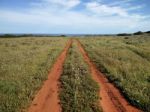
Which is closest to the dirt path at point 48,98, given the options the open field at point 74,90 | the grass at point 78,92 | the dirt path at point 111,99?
the open field at point 74,90

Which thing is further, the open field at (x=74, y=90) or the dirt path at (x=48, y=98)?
the open field at (x=74, y=90)

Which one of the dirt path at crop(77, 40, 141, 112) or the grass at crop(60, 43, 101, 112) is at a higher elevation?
the grass at crop(60, 43, 101, 112)

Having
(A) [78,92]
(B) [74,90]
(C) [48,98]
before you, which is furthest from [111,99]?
(C) [48,98]

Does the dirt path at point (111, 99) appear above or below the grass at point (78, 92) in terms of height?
below

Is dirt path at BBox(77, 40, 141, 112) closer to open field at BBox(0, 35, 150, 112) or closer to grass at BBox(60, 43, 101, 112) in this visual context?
open field at BBox(0, 35, 150, 112)

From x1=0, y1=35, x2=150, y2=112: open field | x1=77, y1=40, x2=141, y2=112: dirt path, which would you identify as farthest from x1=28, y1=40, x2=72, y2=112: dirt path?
x1=77, y1=40, x2=141, y2=112: dirt path

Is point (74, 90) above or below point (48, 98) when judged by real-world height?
above

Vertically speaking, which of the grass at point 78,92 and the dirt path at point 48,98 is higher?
the grass at point 78,92

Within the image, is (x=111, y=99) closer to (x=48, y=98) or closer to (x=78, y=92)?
(x=78, y=92)

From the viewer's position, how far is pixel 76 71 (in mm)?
14172

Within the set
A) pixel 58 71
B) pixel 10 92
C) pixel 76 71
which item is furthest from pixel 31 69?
pixel 10 92

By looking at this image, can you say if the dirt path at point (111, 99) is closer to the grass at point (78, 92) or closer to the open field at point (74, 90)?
the open field at point (74, 90)

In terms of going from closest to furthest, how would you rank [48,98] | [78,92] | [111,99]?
[111,99]
[48,98]
[78,92]

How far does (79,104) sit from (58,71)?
6484 millimetres
